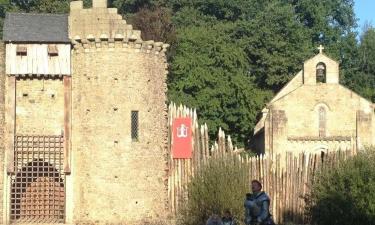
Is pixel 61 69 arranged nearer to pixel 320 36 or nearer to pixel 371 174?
pixel 371 174

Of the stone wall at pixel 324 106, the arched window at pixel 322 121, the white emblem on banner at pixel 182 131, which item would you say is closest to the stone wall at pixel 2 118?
the white emblem on banner at pixel 182 131

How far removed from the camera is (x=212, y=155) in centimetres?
3100

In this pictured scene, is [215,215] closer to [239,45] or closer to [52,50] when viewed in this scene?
[52,50]

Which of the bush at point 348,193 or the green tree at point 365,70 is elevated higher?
the green tree at point 365,70

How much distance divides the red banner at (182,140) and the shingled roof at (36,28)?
4.95 meters

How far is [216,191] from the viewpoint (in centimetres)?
2756

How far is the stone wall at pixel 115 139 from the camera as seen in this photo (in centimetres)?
3025

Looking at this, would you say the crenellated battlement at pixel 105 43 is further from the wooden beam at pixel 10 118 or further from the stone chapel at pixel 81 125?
the wooden beam at pixel 10 118

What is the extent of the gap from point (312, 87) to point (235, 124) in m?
5.37

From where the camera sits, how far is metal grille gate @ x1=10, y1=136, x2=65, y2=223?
3080 centimetres

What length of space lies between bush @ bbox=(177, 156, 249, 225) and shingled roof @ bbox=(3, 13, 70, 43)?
706 cm

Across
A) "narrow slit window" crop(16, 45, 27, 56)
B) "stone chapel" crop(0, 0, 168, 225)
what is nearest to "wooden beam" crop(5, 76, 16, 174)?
"stone chapel" crop(0, 0, 168, 225)

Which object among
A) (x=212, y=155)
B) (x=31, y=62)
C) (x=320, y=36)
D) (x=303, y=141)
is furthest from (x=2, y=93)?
(x=320, y=36)

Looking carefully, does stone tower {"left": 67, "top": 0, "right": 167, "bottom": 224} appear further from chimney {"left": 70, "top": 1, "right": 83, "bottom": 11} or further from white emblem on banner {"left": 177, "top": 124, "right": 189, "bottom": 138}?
white emblem on banner {"left": 177, "top": 124, "right": 189, "bottom": 138}
